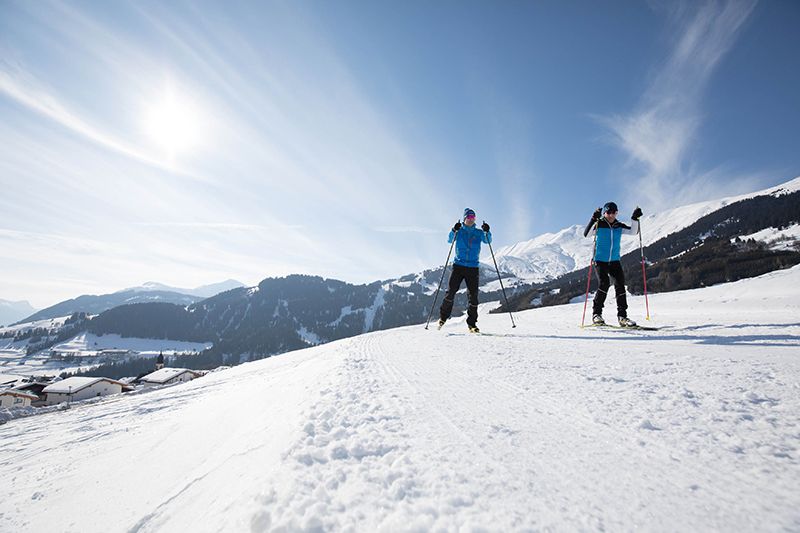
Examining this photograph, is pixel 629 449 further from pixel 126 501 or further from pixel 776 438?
pixel 126 501

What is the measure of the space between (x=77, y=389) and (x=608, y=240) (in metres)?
82.1

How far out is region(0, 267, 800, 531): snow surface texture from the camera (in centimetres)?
135

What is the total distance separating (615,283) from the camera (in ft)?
25.3

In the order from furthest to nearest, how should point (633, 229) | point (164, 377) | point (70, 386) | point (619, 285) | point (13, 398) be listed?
point (164, 377), point (70, 386), point (13, 398), point (633, 229), point (619, 285)

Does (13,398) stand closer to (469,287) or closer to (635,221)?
(469,287)

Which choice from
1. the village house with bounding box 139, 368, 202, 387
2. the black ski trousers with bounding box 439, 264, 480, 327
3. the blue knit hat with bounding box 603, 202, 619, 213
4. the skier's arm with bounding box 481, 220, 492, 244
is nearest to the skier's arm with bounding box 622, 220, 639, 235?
the blue knit hat with bounding box 603, 202, 619, 213

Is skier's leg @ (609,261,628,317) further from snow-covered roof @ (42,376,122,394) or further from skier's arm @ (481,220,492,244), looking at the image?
snow-covered roof @ (42,376,122,394)

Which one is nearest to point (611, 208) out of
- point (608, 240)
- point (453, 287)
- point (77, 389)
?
point (608, 240)

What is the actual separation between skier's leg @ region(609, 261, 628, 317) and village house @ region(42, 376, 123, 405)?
70670mm

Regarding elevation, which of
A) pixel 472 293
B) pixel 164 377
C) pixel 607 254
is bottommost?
pixel 164 377

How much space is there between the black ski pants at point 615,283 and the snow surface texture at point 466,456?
3.38 metres

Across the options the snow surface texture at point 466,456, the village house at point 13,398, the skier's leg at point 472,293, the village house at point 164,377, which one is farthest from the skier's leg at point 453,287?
the village house at point 13,398

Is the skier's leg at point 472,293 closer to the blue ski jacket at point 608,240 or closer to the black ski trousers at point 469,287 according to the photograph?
the black ski trousers at point 469,287

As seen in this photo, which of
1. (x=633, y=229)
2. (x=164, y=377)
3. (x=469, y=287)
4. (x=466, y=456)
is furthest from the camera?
(x=164, y=377)
